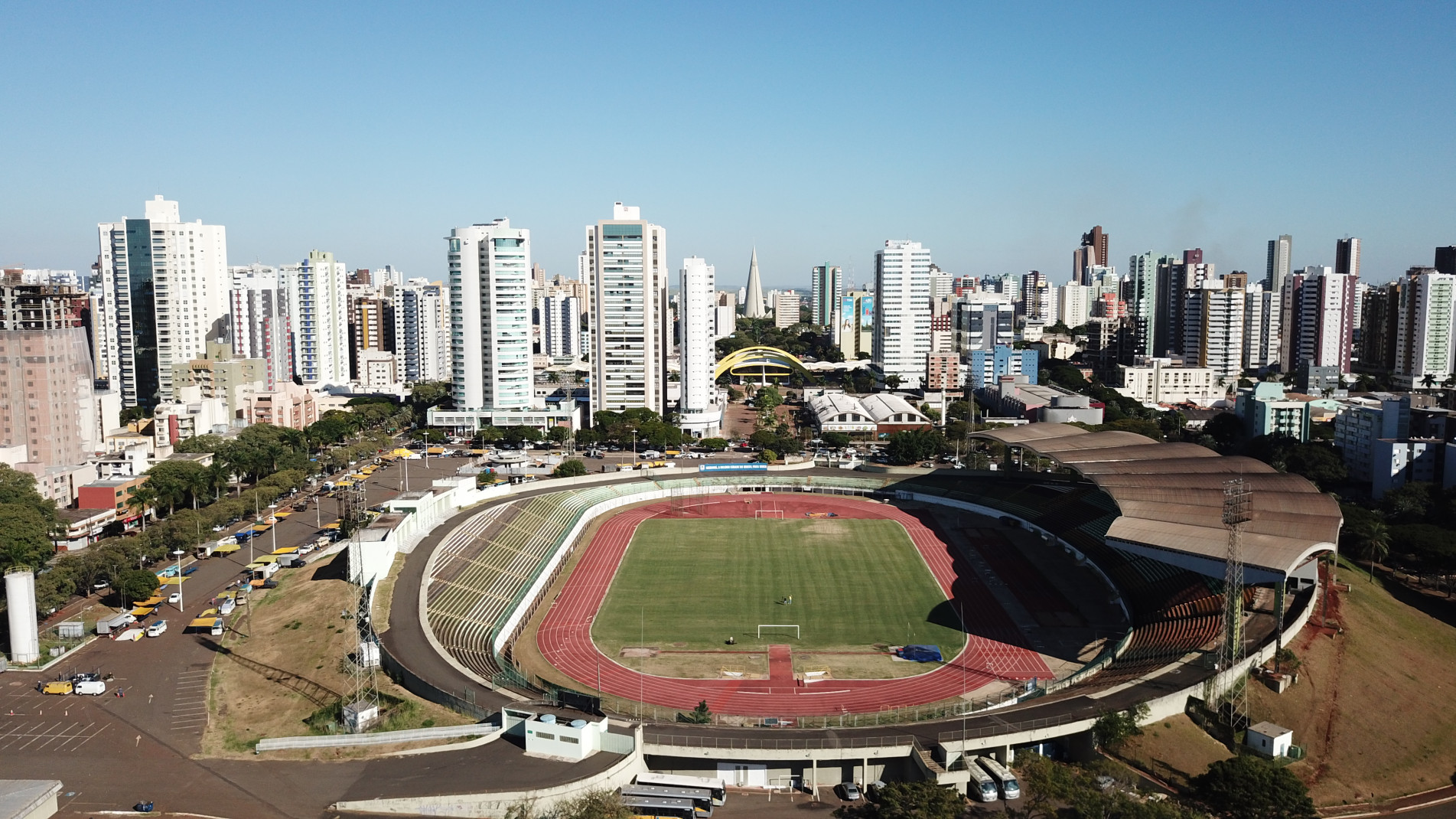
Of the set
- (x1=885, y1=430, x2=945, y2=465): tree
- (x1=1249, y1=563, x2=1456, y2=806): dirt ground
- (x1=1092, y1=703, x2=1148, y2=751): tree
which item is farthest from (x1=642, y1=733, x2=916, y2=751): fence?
(x1=885, y1=430, x2=945, y2=465): tree

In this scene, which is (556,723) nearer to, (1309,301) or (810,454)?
(810,454)

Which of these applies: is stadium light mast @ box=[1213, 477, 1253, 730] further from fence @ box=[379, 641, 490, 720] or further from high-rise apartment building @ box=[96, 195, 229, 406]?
high-rise apartment building @ box=[96, 195, 229, 406]

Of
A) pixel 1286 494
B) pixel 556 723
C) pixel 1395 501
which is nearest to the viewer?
pixel 556 723

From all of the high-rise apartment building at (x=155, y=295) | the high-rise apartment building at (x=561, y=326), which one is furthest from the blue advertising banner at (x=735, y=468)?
the high-rise apartment building at (x=561, y=326)

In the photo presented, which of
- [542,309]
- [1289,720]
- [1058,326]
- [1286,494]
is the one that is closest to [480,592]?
[1289,720]

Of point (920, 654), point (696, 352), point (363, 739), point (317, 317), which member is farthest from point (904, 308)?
point (363, 739)

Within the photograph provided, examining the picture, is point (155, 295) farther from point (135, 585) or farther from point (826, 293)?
point (826, 293)
